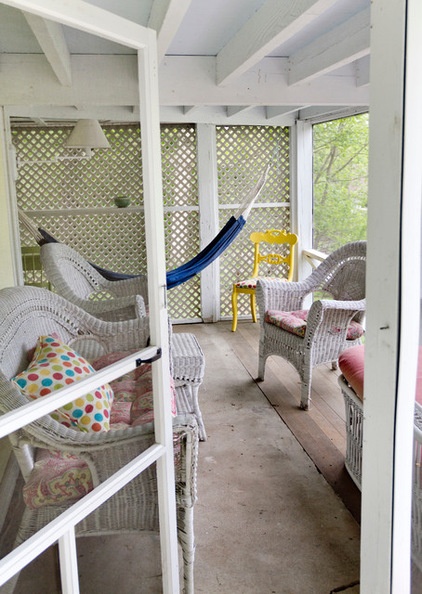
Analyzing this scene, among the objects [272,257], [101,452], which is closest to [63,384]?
[101,452]

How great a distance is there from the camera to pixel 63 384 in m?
1.79

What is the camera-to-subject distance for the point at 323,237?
340 inches

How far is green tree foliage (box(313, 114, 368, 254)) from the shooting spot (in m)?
8.26

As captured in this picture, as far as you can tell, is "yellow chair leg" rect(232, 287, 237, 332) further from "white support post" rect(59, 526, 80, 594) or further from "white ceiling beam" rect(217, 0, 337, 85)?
"white support post" rect(59, 526, 80, 594)

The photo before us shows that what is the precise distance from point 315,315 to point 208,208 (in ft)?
7.84

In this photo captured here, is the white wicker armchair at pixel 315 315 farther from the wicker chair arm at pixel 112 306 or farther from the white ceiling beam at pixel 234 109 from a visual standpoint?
the white ceiling beam at pixel 234 109

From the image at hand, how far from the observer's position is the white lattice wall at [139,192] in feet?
17.2

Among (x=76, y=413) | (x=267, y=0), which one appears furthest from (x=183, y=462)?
(x=267, y=0)

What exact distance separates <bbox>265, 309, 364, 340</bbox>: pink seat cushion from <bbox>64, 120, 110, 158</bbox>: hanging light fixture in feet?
5.36

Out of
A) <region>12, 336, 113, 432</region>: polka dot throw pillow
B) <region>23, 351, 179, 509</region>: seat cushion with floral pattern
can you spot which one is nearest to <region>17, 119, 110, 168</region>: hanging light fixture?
<region>12, 336, 113, 432</region>: polka dot throw pillow

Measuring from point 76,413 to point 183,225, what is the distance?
12.5ft

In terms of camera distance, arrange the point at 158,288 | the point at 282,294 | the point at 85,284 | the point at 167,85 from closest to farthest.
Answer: the point at 158,288 < the point at 167,85 < the point at 85,284 < the point at 282,294

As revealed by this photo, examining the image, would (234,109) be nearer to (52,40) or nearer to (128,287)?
(128,287)

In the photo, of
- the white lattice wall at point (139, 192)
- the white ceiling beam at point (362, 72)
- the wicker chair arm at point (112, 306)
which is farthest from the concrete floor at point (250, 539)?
the white lattice wall at point (139, 192)
